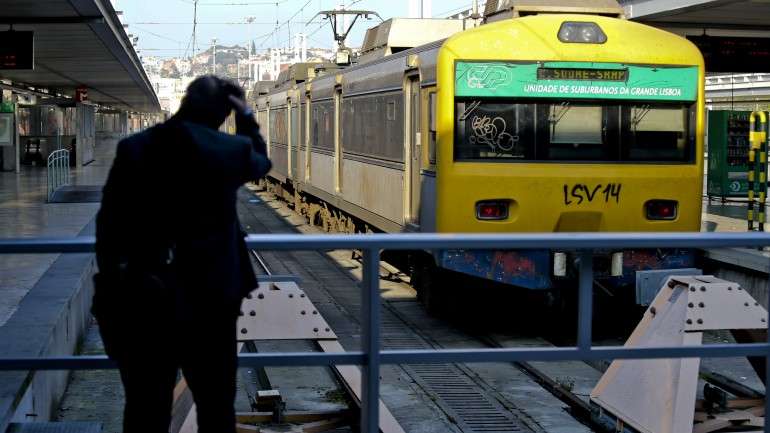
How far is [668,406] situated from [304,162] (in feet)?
51.2

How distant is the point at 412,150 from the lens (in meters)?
12.0

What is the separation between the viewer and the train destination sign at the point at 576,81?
10.7m

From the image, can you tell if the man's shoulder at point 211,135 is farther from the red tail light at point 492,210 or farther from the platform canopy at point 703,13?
the platform canopy at point 703,13

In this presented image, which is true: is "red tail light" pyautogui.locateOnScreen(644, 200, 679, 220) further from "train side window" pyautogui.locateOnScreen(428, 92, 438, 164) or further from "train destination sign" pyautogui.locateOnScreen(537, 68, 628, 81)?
"train side window" pyautogui.locateOnScreen(428, 92, 438, 164)

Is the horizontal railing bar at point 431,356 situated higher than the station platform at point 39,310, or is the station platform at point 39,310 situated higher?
the horizontal railing bar at point 431,356

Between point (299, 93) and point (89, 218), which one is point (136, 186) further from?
point (299, 93)

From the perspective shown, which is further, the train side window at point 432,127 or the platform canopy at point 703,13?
the platform canopy at point 703,13

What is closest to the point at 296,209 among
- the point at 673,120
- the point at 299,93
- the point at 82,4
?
the point at 299,93

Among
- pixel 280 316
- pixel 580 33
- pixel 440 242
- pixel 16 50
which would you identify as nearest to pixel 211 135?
pixel 440 242

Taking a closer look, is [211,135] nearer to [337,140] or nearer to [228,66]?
[337,140]

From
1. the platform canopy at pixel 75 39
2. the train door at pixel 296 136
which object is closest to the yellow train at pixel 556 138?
the platform canopy at pixel 75 39

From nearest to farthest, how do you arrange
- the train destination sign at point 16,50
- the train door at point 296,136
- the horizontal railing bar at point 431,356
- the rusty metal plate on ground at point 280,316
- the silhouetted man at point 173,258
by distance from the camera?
the silhouetted man at point 173,258, the horizontal railing bar at point 431,356, the rusty metal plate on ground at point 280,316, the train destination sign at point 16,50, the train door at point 296,136

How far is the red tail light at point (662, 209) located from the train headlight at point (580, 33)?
65.4 inches

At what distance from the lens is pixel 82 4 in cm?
1580
